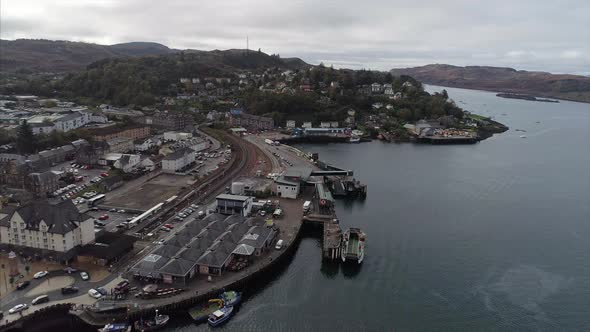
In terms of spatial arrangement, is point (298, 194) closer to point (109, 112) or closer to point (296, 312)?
point (296, 312)

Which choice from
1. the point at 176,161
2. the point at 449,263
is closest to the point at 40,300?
the point at 449,263

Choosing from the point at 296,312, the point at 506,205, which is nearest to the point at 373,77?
the point at 506,205

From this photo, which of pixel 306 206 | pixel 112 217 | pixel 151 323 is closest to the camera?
pixel 151 323

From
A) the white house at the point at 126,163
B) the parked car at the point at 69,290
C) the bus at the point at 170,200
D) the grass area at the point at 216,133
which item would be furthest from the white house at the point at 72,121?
the parked car at the point at 69,290

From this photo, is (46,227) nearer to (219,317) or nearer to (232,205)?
(219,317)

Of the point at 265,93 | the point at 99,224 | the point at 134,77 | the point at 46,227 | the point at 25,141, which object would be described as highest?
the point at 134,77

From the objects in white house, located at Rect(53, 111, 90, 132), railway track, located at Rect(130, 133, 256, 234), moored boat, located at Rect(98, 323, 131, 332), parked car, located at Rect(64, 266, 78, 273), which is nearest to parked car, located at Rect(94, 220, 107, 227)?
railway track, located at Rect(130, 133, 256, 234)
